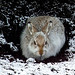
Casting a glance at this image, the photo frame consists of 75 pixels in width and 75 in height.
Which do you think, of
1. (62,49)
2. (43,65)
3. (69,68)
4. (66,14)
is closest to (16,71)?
(43,65)

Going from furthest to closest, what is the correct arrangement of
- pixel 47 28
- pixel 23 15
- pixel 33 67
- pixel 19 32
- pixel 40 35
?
1. pixel 23 15
2. pixel 19 32
3. pixel 47 28
4. pixel 40 35
5. pixel 33 67

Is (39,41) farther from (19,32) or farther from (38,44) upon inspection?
(19,32)

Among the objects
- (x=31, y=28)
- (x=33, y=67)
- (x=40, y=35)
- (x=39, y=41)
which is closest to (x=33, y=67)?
(x=33, y=67)

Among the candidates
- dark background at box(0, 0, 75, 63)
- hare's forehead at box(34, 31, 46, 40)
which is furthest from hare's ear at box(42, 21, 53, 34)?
dark background at box(0, 0, 75, 63)

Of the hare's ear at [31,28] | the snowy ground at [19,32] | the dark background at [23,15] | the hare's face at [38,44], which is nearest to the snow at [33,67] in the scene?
the snowy ground at [19,32]

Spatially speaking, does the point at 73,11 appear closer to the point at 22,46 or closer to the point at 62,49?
the point at 62,49

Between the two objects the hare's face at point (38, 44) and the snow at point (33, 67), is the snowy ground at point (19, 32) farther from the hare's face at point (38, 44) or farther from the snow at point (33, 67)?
the hare's face at point (38, 44)
